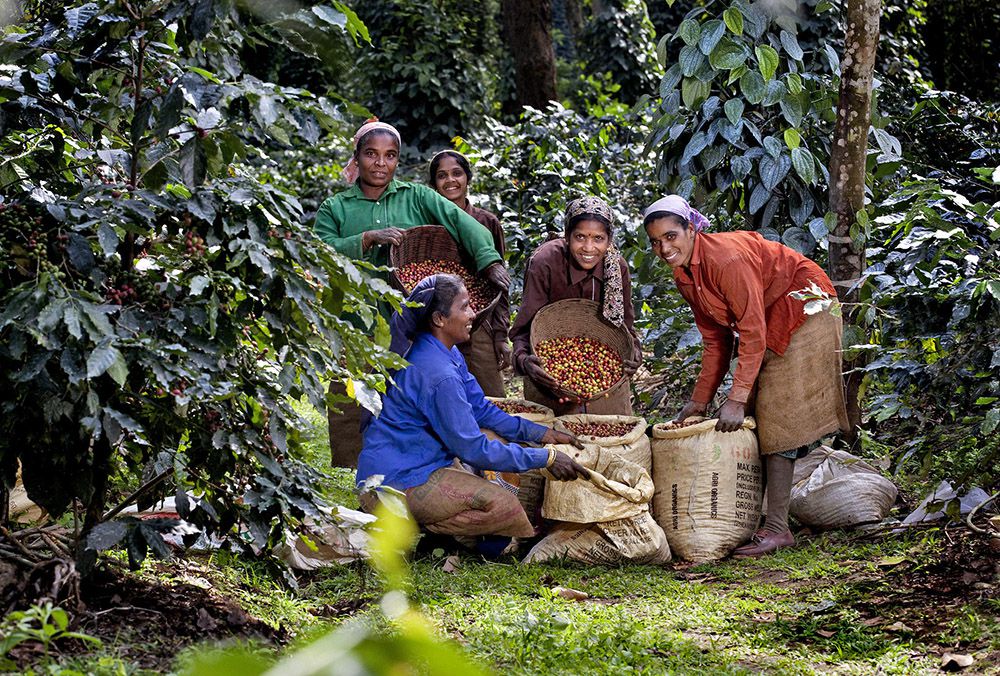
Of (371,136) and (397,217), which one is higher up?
(371,136)

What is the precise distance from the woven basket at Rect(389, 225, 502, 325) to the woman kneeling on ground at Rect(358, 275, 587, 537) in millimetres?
657

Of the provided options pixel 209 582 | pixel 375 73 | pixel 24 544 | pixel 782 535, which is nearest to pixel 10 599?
pixel 24 544

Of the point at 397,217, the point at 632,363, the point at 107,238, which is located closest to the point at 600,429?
the point at 632,363

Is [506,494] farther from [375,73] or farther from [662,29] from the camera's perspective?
[662,29]

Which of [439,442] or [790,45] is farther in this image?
[790,45]

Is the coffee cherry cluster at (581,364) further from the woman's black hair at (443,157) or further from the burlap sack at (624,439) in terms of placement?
the woman's black hair at (443,157)

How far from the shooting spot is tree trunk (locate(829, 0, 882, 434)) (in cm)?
538

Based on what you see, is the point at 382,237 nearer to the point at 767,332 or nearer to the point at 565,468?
the point at 565,468

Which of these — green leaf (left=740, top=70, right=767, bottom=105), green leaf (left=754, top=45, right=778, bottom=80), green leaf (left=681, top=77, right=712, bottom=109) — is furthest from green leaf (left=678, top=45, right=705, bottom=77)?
green leaf (left=754, top=45, right=778, bottom=80)

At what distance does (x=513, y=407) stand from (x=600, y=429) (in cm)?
41

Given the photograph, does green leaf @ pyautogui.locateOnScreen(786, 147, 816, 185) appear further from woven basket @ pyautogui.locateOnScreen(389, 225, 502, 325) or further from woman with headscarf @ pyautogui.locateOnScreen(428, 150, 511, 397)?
woven basket @ pyautogui.locateOnScreen(389, 225, 502, 325)

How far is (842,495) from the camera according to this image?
16.2 feet

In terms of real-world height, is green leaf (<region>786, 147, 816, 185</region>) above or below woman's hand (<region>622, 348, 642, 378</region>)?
above

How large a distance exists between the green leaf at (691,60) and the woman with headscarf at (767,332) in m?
1.12
